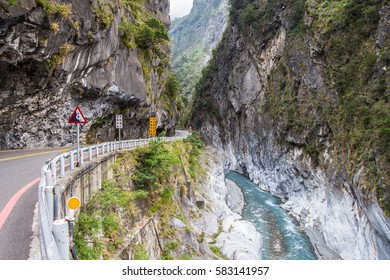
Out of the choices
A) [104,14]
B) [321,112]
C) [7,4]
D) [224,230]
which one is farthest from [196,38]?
[7,4]

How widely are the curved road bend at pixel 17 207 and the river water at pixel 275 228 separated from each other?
1753cm

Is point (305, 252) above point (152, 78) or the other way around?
the other way around

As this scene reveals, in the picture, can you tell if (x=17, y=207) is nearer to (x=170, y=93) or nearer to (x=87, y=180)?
(x=87, y=180)

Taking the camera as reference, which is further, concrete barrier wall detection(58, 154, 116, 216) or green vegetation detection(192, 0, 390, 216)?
green vegetation detection(192, 0, 390, 216)

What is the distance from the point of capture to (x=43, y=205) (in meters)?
5.30

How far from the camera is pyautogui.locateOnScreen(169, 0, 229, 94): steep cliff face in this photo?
12375 centimetres

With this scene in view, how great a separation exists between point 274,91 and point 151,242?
33817 millimetres

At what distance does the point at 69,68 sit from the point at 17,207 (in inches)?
548

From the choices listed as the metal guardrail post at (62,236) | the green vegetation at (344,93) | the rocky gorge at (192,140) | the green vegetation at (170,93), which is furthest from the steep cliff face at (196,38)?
the metal guardrail post at (62,236)

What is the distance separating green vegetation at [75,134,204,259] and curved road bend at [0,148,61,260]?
65.0 inches

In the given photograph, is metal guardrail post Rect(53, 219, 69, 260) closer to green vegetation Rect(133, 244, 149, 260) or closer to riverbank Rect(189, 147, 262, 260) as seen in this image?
green vegetation Rect(133, 244, 149, 260)

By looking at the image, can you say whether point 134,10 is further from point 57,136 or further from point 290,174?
point 290,174

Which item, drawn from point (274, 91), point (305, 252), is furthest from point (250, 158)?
point (305, 252)

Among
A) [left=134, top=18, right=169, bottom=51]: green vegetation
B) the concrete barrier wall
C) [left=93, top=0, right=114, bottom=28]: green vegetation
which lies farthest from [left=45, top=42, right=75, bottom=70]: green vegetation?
[left=134, top=18, right=169, bottom=51]: green vegetation
